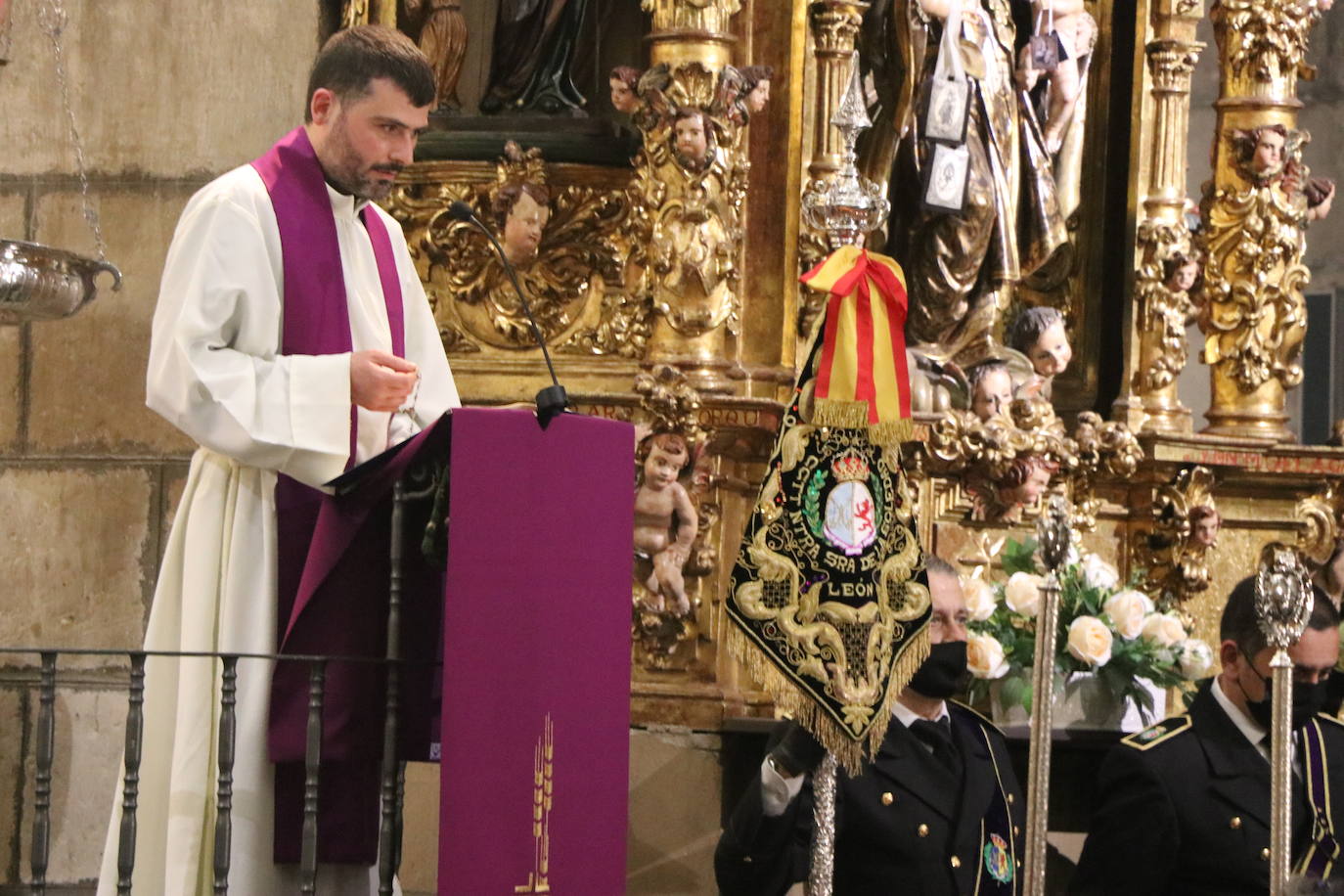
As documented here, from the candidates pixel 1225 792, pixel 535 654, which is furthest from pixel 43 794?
pixel 1225 792

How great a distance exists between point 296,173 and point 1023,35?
379cm

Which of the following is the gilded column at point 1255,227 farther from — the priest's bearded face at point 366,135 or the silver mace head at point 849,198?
the priest's bearded face at point 366,135

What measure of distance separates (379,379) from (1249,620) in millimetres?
2110

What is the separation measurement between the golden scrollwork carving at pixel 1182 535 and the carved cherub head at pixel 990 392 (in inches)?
25.5

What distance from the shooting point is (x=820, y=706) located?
4734mm

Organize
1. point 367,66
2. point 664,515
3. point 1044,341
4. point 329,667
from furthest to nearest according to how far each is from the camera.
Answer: point 1044,341 < point 664,515 < point 367,66 < point 329,667

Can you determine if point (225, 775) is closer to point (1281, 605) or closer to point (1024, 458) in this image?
point (1281, 605)

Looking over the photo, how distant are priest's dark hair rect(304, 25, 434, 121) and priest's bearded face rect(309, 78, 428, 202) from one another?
0.04ft

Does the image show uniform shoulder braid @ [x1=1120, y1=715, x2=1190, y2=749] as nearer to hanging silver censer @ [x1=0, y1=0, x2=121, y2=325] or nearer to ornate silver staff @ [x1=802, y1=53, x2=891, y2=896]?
ornate silver staff @ [x1=802, y1=53, x2=891, y2=896]

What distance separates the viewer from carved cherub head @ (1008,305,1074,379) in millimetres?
7719

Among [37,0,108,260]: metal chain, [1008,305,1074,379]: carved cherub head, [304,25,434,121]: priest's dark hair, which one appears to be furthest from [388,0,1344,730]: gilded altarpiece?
[304,25,434,121]: priest's dark hair

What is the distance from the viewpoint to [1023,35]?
7.96 meters

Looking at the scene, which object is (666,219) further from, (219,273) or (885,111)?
(219,273)

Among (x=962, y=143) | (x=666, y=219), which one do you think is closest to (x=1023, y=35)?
(x=962, y=143)
